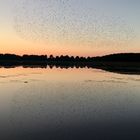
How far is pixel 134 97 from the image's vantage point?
1964 cm

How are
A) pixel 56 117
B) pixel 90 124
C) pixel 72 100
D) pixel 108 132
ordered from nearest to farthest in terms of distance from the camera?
pixel 108 132, pixel 90 124, pixel 56 117, pixel 72 100

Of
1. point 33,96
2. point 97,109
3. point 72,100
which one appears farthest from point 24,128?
point 33,96

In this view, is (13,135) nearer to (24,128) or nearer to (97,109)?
(24,128)

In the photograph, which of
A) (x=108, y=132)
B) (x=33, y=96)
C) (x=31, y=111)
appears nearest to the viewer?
(x=108, y=132)

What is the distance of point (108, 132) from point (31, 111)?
4.84 metres

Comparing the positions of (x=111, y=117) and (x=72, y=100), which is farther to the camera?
(x=72, y=100)

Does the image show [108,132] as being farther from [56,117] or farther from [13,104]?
[13,104]

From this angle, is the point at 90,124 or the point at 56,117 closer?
the point at 90,124

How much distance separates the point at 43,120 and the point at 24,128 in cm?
160

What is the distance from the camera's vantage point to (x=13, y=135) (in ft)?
31.9

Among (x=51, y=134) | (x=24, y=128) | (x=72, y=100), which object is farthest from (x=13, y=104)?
(x=51, y=134)

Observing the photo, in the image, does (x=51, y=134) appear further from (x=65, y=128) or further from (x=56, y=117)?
(x=56, y=117)

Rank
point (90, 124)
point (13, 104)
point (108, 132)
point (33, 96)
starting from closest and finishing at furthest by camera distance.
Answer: point (108, 132) < point (90, 124) < point (13, 104) < point (33, 96)

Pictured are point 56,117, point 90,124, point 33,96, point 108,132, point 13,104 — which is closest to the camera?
point 108,132
